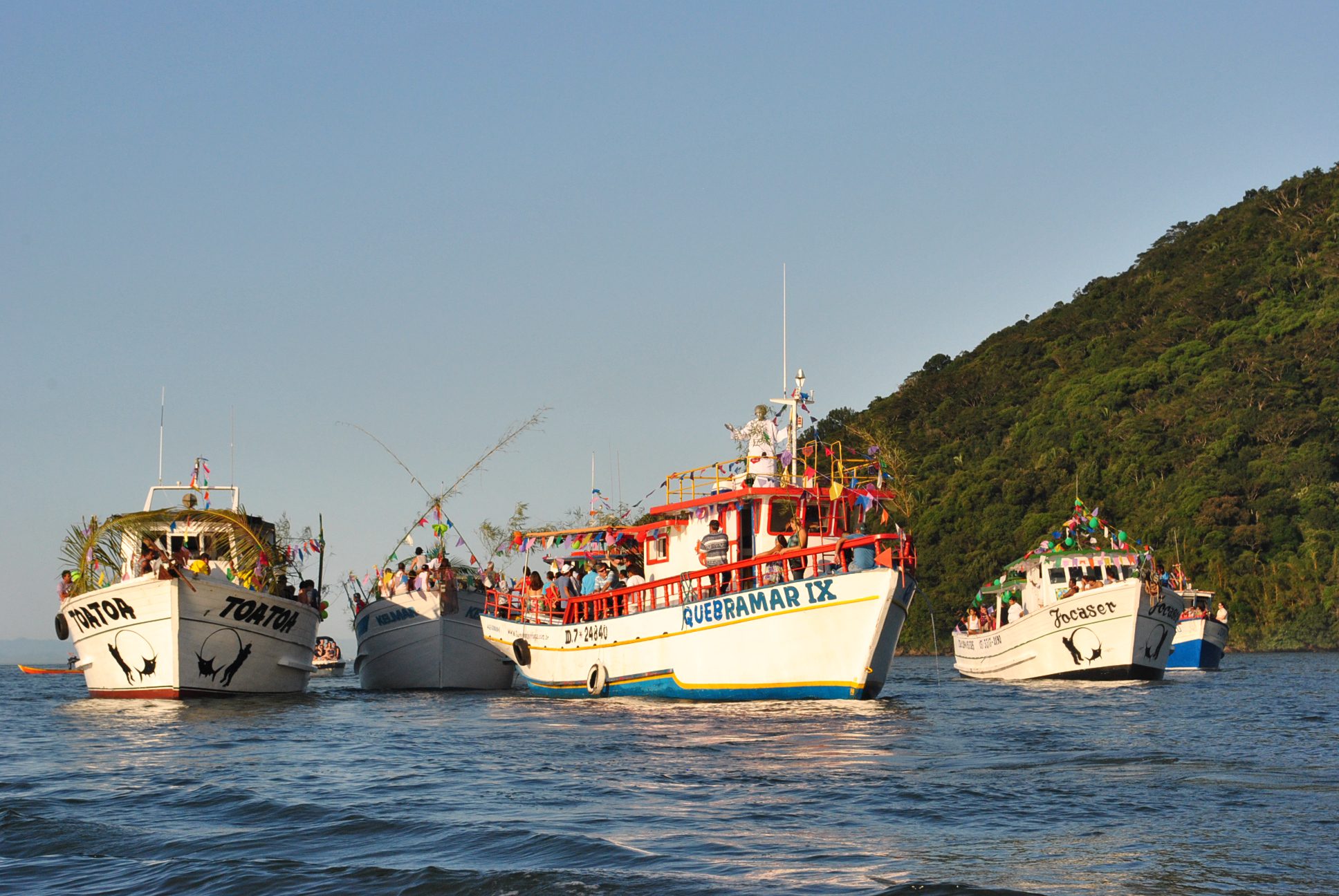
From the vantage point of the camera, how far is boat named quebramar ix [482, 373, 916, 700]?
25.5 m

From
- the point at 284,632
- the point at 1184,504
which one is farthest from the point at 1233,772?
the point at 1184,504

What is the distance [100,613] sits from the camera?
29922 mm

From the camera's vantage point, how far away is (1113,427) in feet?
302

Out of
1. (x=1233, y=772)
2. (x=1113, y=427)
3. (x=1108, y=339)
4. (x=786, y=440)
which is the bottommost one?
(x=1233, y=772)

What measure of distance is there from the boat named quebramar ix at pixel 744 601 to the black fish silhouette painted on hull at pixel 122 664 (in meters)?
9.90

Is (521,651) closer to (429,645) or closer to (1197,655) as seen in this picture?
(429,645)

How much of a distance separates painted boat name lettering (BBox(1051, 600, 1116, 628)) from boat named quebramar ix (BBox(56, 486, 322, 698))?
69.7 ft

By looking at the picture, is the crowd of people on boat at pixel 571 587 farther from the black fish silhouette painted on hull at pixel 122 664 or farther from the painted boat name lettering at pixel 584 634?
the black fish silhouette painted on hull at pixel 122 664

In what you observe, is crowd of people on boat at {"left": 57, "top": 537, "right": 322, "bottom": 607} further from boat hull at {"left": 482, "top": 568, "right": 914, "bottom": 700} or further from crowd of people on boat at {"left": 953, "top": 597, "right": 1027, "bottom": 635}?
crowd of people on boat at {"left": 953, "top": 597, "right": 1027, "bottom": 635}

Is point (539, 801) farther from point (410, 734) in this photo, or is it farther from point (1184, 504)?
point (1184, 504)

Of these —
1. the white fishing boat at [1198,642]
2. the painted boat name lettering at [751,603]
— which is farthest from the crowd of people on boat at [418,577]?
the white fishing boat at [1198,642]

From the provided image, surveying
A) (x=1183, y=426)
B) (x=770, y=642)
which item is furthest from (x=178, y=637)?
(x=1183, y=426)

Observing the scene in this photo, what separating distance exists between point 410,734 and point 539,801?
9.22m

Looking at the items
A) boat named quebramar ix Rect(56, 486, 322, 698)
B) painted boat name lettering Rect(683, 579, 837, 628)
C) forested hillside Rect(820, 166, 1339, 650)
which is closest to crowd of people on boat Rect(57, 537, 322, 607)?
boat named quebramar ix Rect(56, 486, 322, 698)
